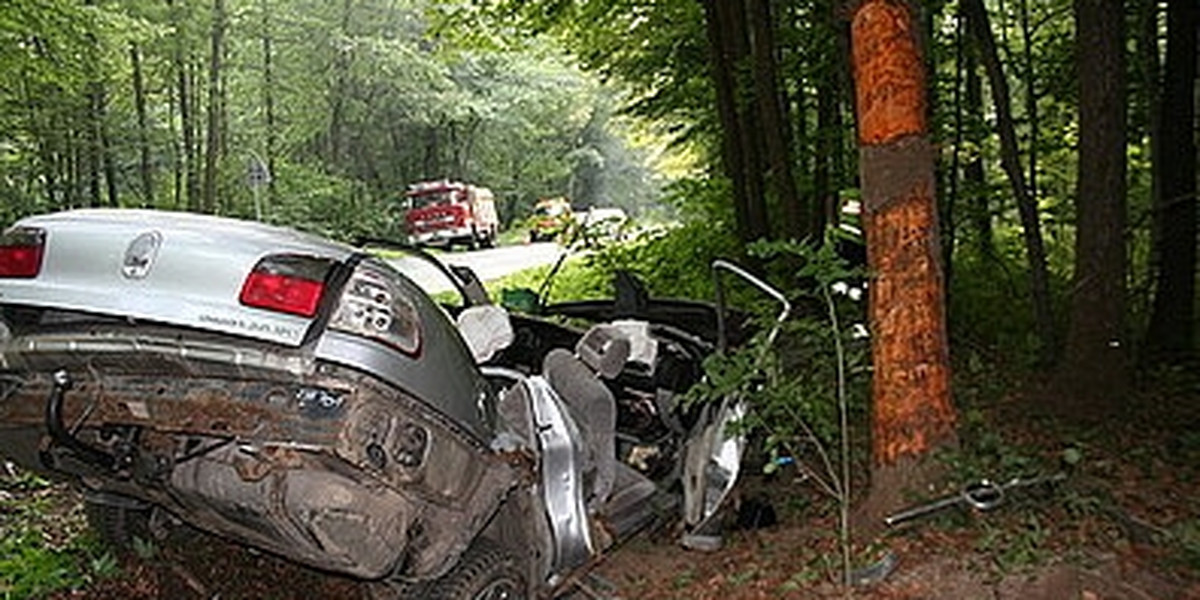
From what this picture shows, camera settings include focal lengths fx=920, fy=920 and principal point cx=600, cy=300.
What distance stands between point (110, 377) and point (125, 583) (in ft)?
5.40

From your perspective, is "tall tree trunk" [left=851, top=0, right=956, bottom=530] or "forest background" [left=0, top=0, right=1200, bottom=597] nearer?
"tall tree trunk" [left=851, top=0, right=956, bottom=530]

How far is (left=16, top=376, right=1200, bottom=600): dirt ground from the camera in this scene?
3492mm

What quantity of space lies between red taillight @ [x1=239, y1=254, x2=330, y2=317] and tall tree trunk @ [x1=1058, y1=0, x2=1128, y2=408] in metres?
4.90

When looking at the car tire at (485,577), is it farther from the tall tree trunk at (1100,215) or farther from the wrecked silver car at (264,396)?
the tall tree trunk at (1100,215)

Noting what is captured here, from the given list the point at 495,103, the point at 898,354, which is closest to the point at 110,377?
the point at 898,354

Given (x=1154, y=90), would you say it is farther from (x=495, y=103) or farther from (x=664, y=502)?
(x=495, y=103)

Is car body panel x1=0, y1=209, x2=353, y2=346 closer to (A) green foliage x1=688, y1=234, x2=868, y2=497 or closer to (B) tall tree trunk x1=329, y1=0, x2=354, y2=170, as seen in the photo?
(A) green foliage x1=688, y1=234, x2=868, y2=497

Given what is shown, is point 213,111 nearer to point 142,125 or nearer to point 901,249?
point 142,125

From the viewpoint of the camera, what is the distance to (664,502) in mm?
4562

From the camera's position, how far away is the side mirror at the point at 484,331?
13.9 ft

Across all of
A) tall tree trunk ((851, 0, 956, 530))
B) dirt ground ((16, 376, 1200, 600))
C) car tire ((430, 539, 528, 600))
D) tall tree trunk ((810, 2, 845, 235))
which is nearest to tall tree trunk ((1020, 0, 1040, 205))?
tall tree trunk ((810, 2, 845, 235))

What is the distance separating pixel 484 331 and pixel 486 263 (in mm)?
18172

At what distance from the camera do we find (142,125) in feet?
62.2

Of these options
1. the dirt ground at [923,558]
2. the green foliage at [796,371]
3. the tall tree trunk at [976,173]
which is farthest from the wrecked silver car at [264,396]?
the tall tree trunk at [976,173]
